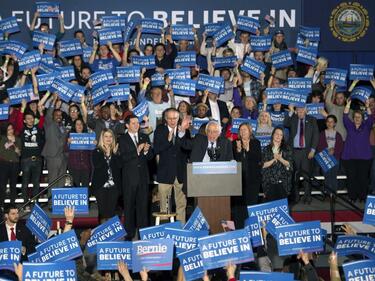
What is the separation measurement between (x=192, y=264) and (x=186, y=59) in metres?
7.59

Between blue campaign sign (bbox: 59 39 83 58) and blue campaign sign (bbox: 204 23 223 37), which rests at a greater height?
blue campaign sign (bbox: 204 23 223 37)

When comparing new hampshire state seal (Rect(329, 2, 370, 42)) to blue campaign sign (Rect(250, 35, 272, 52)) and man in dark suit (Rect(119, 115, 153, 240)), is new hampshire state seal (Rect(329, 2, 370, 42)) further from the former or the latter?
man in dark suit (Rect(119, 115, 153, 240))

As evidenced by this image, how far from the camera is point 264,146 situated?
15.1 meters

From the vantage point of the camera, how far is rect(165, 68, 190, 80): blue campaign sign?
16719mm

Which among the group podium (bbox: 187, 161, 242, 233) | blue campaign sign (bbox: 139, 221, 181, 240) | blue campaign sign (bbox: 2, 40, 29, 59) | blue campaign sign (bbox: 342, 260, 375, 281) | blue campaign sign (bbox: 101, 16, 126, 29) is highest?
blue campaign sign (bbox: 101, 16, 126, 29)

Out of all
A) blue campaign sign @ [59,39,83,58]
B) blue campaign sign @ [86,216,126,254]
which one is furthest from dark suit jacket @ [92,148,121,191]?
blue campaign sign @ [59,39,83,58]

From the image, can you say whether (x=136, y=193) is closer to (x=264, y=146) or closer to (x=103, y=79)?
(x=264, y=146)

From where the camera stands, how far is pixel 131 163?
45.5 feet

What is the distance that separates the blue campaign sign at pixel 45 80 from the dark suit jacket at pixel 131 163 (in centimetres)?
→ 333

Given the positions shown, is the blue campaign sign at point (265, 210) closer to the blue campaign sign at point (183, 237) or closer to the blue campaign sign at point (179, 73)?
the blue campaign sign at point (183, 237)

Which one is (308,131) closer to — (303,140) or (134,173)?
(303,140)

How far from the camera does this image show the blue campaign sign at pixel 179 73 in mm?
16719

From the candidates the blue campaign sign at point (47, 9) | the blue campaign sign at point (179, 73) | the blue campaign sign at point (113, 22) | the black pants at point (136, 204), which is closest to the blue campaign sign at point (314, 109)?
the blue campaign sign at point (179, 73)

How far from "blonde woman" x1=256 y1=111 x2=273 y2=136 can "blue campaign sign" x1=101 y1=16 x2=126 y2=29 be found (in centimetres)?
422
